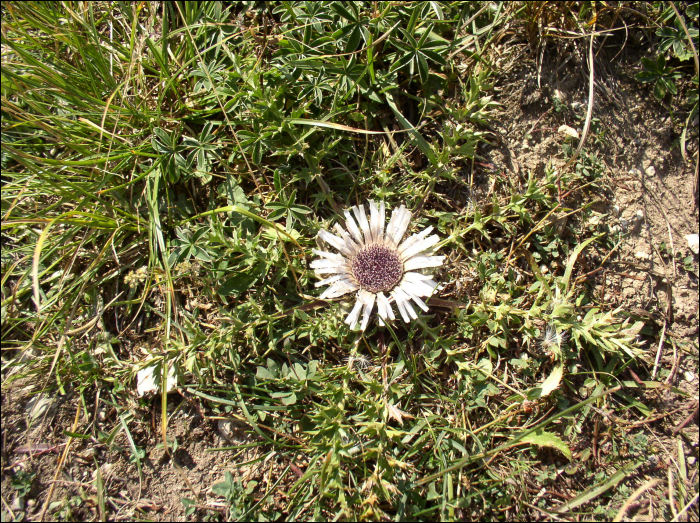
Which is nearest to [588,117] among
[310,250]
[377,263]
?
[377,263]

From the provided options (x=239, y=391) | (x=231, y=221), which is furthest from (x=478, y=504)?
(x=231, y=221)

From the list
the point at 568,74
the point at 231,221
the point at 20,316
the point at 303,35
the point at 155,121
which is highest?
the point at 568,74

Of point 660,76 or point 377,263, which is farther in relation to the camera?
point 660,76

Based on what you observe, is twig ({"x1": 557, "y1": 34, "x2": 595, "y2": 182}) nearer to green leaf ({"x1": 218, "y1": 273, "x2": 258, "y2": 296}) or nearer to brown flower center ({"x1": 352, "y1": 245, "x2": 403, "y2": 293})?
brown flower center ({"x1": 352, "y1": 245, "x2": 403, "y2": 293})

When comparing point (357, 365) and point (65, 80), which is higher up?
point (65, 80)

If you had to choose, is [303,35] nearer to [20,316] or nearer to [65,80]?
[65,80]

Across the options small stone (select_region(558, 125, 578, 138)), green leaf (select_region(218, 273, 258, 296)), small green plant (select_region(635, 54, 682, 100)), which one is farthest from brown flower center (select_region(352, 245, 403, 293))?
small green plant (select_region(635, 54, 682, 100))

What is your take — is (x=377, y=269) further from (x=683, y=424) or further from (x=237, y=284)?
(x=683, y=424)
